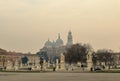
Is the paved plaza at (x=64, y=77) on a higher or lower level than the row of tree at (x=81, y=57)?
lower

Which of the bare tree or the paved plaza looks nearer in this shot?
the paved plaza

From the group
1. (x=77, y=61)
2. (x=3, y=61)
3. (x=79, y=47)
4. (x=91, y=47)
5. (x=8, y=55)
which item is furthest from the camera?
(x=8, y=55)

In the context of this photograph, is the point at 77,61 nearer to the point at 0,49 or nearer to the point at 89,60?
the point at 89,60

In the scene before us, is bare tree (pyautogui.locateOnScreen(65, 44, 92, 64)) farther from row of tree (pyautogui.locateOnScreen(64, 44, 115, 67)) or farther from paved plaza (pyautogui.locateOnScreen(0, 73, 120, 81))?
paved plaza (pyautogui.locateOnScreen(0, 73, 120, 81))

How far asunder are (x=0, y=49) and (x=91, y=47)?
2512 inches

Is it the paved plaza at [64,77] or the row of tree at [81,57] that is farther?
the row of tree at [81,57]

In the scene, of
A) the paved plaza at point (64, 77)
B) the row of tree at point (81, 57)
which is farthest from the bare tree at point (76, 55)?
the paved plaza at point (64, 77)

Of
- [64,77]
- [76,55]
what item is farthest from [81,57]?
[64,77]

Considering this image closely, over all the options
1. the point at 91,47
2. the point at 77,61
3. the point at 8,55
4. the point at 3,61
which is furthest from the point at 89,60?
the point at 8,55

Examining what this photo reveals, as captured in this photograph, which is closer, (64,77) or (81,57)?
(64,77)

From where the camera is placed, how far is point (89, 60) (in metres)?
76.9

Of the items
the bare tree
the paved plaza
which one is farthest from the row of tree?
the paved plaza

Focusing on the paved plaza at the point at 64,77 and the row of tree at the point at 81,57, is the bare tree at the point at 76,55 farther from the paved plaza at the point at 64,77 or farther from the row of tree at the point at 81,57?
the paved plaza at the point at 64,77

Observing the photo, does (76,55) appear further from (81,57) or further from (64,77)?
(64,77)
